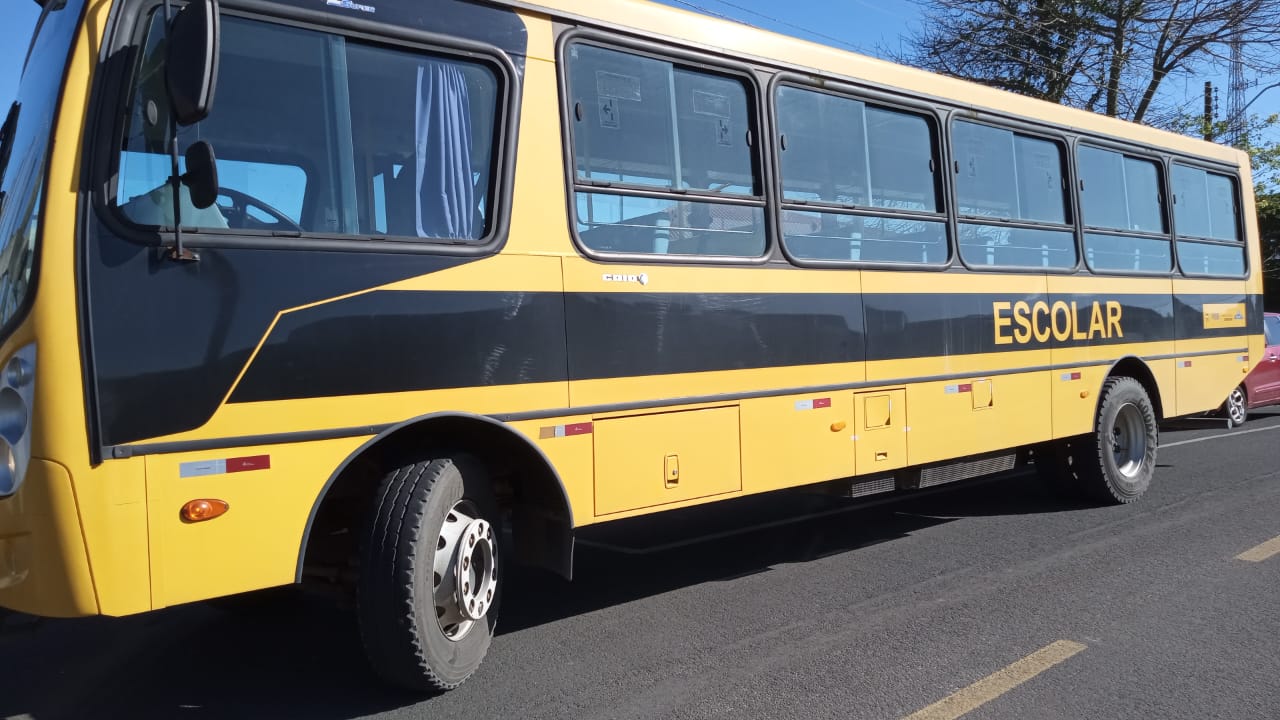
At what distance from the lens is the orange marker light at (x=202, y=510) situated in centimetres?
336

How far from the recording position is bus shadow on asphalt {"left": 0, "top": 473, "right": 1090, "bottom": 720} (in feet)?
13.3

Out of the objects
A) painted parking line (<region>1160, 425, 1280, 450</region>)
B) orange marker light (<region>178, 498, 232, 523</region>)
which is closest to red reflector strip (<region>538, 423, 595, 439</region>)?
orange marker light (<region>178, 498, 232, 523</region>)

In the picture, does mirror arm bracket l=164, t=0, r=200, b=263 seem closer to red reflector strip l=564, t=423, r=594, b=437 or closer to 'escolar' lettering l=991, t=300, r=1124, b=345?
red reflector strip l=564, t=423, r=594, b=437

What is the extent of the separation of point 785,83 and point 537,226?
196cm

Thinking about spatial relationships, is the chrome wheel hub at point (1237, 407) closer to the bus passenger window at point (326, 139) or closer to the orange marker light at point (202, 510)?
the bus passenger window at point (326, 139)

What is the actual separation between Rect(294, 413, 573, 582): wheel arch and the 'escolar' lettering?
3750mm

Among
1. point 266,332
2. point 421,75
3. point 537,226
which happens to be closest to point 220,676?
point 266,332

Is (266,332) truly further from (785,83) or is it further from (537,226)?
(785,83)

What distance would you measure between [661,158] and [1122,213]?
5.06m

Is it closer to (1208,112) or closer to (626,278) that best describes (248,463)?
(626,278)

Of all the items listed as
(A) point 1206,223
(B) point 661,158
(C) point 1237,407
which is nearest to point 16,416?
(B) point 661,158

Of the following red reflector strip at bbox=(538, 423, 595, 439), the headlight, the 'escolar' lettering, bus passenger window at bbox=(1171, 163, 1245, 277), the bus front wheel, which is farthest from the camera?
bus passenger window at bbox=(1171, 163, 1245, 277)

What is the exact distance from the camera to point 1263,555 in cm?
593

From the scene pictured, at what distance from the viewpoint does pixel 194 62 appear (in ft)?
A: 10.5
